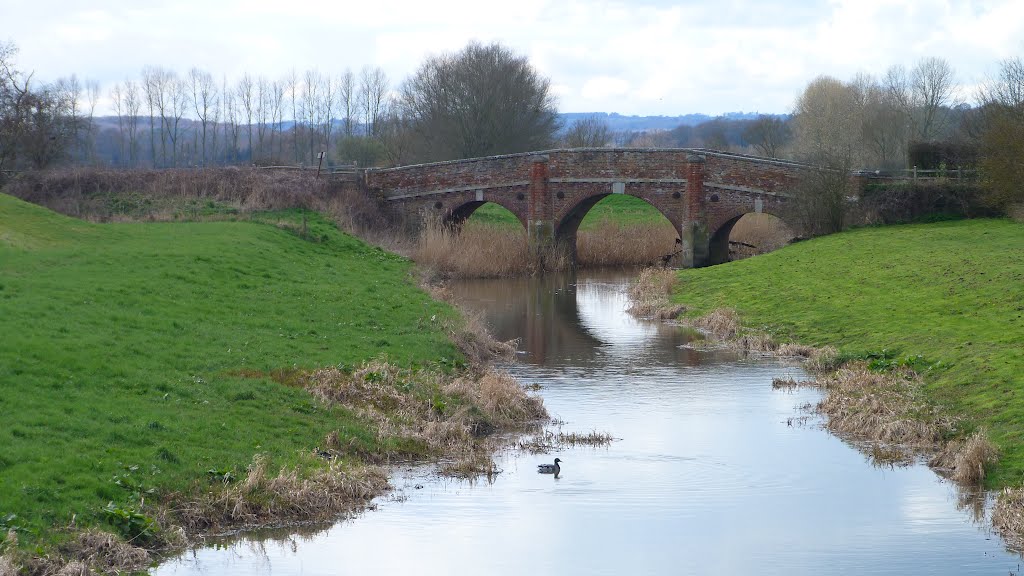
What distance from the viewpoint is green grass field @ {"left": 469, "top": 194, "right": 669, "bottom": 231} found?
167 feet

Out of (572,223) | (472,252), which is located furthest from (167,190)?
(572,223)

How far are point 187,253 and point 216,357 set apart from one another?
9922mm

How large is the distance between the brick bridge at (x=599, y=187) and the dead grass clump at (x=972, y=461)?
83.6 ft

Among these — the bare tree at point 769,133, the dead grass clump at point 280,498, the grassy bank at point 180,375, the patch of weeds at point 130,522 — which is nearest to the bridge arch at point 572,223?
the grassy bank at point 180,375

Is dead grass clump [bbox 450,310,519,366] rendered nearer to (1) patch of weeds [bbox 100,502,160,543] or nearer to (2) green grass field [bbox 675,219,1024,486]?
(2) green grass field [bbox 675,219,1024,486]

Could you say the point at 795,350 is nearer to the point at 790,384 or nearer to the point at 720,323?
the point at 790,384

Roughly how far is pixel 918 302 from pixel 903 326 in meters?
2.10

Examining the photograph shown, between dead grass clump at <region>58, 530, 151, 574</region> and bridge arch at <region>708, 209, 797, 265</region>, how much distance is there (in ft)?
104

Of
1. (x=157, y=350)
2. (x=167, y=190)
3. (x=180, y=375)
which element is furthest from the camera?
(x=167, y=190)

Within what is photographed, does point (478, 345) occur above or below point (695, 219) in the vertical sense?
below

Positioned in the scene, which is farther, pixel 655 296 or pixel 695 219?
pixel 695 219

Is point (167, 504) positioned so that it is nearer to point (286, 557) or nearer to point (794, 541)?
point (286, 557)

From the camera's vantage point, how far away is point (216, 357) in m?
16.5

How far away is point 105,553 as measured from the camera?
33.4ft
